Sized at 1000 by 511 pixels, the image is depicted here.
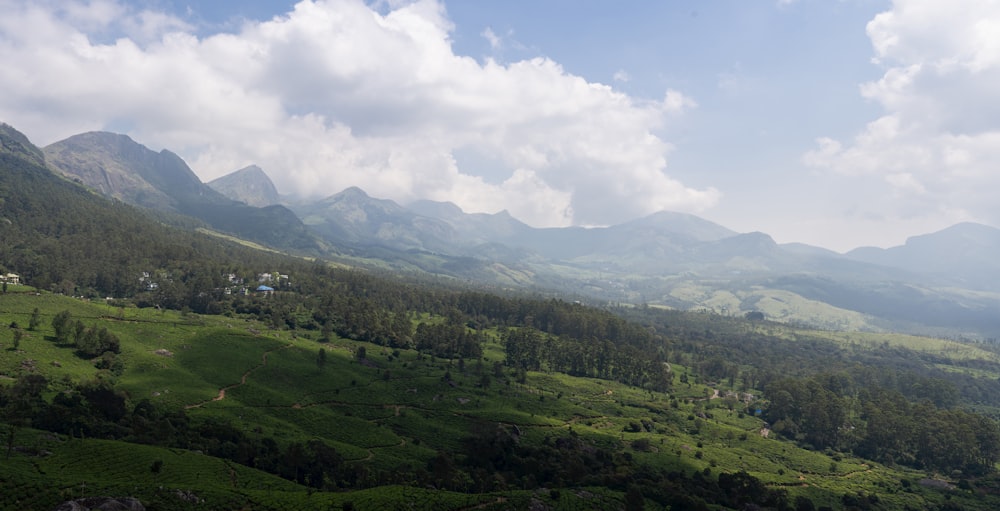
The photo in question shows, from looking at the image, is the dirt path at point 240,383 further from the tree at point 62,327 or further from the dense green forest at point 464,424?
the tree at point 62,327

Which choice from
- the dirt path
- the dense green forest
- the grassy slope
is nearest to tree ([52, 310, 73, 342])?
the dense green forest

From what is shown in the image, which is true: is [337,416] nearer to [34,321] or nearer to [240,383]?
[240,383]

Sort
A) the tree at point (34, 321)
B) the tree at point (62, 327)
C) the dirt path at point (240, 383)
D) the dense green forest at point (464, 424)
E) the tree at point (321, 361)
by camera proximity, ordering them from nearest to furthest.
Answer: the dense green forest at point (464, 424) < the dirt path at point (240, 383) < the tree at point (62, 327) < the tree at point (34, 321) < the tree at point (321, 361)

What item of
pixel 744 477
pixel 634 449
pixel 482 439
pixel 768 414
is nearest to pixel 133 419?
pixel 482 439

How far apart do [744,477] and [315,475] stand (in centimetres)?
8856

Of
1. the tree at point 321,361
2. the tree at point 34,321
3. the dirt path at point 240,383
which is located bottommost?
the dirt path at point 240,383

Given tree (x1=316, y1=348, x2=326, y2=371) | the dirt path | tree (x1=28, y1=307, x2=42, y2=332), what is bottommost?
the dirt path

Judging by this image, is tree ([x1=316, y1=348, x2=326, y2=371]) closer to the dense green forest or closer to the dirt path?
the dense green forest

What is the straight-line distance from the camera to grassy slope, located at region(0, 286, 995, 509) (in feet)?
237

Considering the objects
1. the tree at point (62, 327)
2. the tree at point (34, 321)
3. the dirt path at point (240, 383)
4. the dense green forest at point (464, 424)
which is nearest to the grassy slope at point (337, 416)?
the dirt path at point (240, 383)

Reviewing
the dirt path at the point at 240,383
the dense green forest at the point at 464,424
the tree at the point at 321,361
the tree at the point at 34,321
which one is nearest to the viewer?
the dense green forest at the point at 464,424

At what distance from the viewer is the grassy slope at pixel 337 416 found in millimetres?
72375

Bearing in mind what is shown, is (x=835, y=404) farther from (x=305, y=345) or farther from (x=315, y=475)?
(x=305, y=345)

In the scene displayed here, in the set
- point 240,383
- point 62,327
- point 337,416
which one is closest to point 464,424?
point 337,416
